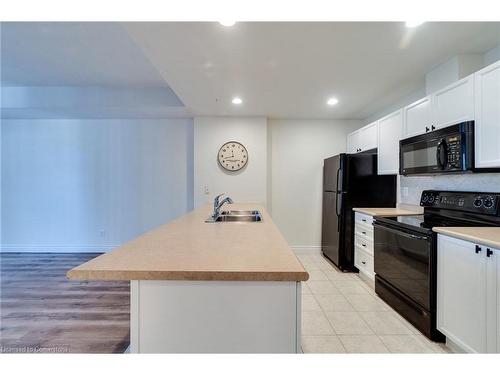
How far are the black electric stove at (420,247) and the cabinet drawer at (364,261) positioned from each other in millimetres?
237

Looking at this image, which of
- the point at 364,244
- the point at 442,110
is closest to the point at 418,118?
the point at 442,110

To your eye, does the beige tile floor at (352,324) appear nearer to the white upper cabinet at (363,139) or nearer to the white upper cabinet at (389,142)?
the white upper cabinet at (389,142)

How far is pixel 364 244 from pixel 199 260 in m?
2.71

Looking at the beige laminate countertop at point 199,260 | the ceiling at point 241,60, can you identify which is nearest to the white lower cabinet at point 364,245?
the ceiling at point 241,60

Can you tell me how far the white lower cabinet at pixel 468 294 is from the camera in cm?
148

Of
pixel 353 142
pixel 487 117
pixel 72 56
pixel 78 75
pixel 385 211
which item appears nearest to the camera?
pixel 487 117

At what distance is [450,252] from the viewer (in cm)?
177

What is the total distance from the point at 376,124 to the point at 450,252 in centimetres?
205

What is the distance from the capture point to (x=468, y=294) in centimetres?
163

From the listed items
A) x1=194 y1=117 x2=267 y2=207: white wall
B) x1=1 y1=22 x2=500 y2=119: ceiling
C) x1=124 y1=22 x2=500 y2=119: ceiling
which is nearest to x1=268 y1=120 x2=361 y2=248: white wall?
x1=194 y1=117 x2=267 y2=207: white wall

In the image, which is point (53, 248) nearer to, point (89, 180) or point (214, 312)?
point (89, 180)

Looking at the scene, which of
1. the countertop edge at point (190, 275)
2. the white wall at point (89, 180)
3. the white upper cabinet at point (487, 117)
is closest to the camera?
the countertop edge at point (190, 275)

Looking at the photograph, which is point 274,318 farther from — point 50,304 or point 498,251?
point 50,304

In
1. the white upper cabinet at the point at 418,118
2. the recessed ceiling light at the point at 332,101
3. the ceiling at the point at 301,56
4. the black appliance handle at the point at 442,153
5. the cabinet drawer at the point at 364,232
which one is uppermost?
the recessed ceiling light at the point at 332,101
